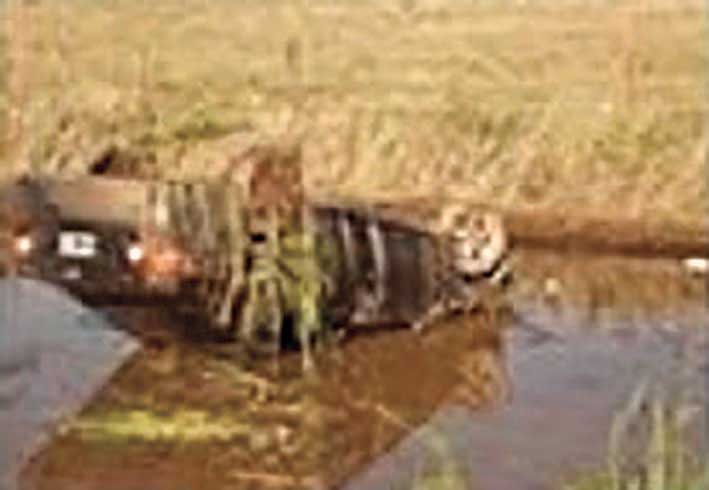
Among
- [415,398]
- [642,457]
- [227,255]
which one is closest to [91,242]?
[227,255]

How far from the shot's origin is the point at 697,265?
830 cm

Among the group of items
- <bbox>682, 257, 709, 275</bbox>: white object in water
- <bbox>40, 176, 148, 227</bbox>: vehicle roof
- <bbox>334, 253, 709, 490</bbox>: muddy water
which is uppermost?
<bbox>40, 176, 148, 227</bbox>: vehicle roof

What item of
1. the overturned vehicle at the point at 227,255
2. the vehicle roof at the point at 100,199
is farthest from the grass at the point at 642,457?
the vehicle roof at the point at 100,199

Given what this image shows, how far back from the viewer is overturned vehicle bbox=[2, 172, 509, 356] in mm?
6297

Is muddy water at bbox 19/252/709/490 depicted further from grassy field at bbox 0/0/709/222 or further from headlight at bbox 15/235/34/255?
grassy field at bbox 0/0/709/222

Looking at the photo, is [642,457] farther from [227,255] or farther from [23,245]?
[23,245]

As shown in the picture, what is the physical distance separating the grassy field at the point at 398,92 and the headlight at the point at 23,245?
1307mm

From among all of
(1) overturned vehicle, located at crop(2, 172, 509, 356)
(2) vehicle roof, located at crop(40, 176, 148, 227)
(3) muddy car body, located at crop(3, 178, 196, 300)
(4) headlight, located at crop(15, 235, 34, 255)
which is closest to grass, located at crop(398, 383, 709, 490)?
(1) overturned vehicle, located at crop(2, 172, 509, 356)

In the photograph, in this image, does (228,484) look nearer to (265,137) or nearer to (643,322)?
(643,322)

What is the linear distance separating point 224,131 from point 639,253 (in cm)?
219

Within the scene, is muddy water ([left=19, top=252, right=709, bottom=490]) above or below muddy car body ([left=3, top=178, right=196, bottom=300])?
below

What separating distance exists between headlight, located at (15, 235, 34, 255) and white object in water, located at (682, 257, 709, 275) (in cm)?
299

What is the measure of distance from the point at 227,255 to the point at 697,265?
8.95 ft

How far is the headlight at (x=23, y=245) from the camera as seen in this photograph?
6.68m
